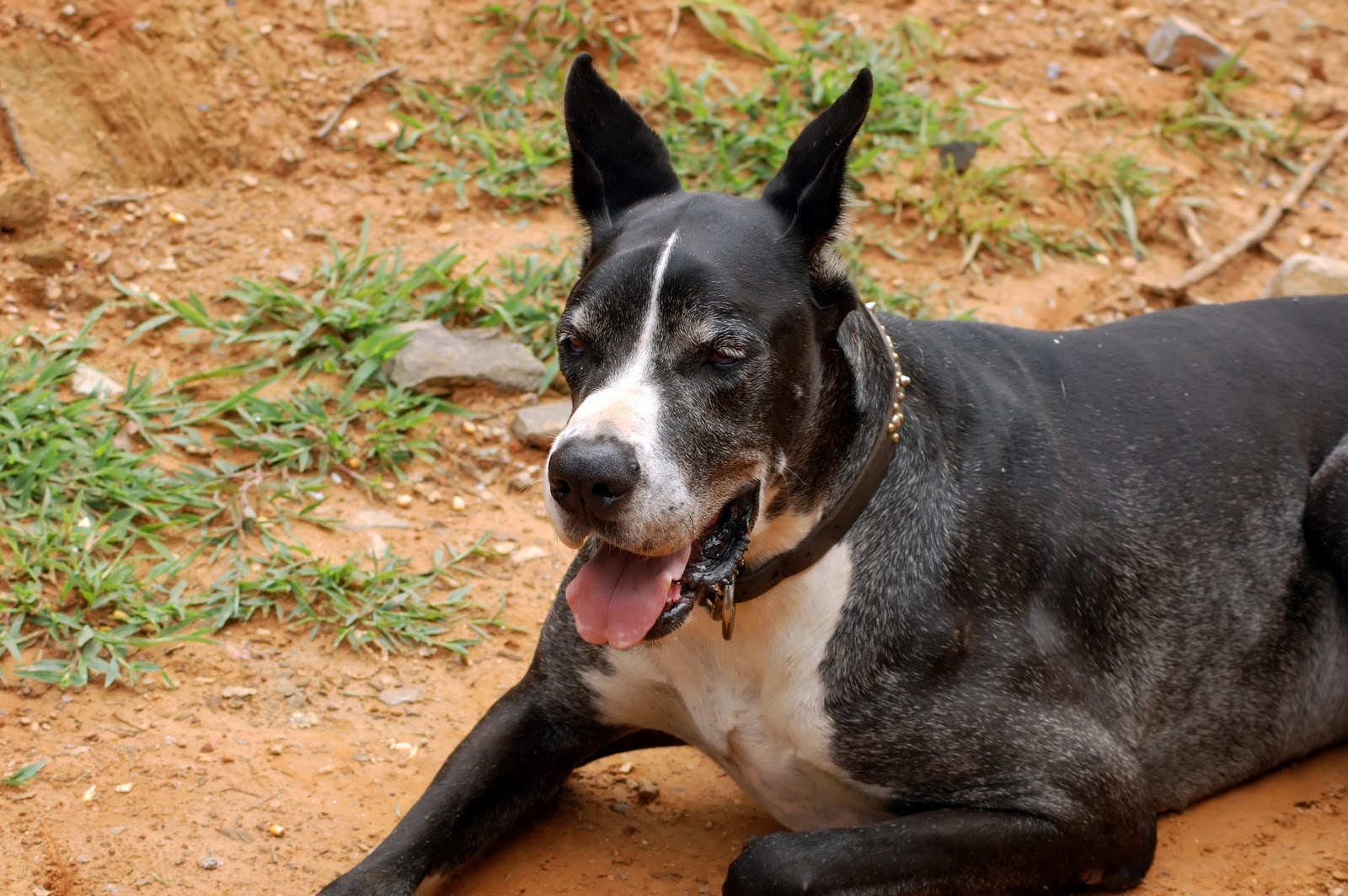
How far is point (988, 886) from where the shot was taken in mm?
3902

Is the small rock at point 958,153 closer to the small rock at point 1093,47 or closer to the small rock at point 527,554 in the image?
the small rock at point 1093,47

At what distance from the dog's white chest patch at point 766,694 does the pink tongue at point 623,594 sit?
14.1 inches

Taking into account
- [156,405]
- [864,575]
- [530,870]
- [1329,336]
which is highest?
[1329,336]

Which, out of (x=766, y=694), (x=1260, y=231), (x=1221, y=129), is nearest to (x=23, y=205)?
(x=766, y=694)

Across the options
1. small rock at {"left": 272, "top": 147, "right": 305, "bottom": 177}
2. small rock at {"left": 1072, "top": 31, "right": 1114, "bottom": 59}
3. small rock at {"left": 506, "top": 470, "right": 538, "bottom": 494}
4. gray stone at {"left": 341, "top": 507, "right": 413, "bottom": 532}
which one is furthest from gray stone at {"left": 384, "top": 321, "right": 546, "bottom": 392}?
small rock at {"left": 1072, "top": 31, "right": 1114, "bottom": 59}

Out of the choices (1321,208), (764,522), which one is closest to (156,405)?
(764,522)

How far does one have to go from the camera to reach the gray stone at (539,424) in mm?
6121

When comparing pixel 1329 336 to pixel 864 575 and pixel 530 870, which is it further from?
pixel 530 870

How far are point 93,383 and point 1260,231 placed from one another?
569cm

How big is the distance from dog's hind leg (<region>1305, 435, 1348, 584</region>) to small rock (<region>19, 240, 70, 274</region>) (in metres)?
5.01

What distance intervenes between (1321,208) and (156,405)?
6.01 meters

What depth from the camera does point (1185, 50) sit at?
341 inches

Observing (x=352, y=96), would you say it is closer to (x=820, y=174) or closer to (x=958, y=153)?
(x=958, y=153)

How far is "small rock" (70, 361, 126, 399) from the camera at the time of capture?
19.3 ft
